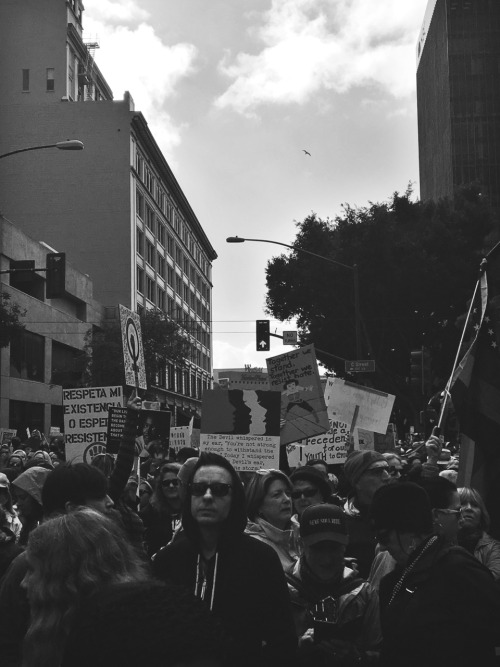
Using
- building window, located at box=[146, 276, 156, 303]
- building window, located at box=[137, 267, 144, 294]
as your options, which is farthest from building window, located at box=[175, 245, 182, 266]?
building window, located at box=[137, 267, 144, 294]

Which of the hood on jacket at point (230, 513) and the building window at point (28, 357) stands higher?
the building window at point (28, 357)

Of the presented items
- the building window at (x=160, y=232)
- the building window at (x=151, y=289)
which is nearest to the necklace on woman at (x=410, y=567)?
the building window at (x=151, y=289)

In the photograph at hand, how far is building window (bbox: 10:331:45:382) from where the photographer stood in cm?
4150

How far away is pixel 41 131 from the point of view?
59.0 m

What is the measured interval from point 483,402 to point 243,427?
2.85m

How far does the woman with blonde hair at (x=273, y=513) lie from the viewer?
470 centimetres

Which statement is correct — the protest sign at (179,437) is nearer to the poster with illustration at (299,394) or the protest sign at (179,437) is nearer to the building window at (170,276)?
the poster with illustration at (299,394)

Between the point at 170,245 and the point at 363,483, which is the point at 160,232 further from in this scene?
the point at 363,483

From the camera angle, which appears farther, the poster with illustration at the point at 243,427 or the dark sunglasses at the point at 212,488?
the poster with illustration at the point at 243,427

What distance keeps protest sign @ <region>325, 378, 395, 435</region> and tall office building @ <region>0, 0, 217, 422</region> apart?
44.8 m

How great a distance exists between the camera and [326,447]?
451 inches

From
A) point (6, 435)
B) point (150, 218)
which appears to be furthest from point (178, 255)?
point (6, 435)

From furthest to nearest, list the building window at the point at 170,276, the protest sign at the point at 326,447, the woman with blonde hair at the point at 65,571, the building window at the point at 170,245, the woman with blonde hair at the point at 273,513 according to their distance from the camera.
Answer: the building window at the point at 170,245 → the building window at the point at 170,276 → the protest sign at the point at 326,447 → the woman with blonde hair at the point at 273,513 → the woman with blonde hair at the point at 65,571

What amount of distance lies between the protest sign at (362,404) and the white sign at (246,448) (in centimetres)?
414
